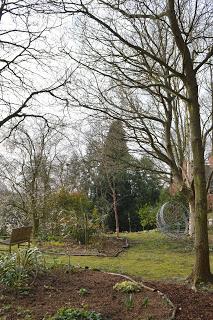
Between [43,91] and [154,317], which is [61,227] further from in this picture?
[154,317]

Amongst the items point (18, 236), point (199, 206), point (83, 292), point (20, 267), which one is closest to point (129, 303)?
point (83, 292)

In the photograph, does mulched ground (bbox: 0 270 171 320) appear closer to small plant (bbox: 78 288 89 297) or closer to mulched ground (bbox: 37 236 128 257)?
small plant (bbox: 78 288 89 297)

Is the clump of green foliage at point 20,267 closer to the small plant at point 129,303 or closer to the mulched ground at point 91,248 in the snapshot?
the small plant at point 129,303

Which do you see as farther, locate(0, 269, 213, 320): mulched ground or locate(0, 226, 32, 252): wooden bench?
locate(0, 226, 32, 252): wooden bench

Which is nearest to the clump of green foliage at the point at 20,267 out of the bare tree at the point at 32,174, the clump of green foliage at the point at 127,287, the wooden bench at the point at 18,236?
the clump of green foliage at the point at 127,287

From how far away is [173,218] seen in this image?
1598cm

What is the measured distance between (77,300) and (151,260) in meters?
4.82

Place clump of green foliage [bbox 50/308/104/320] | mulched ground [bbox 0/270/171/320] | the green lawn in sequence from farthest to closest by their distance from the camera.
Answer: the green lawn < mulched ground [bbox 0/270/171/320] < clump of green foliage [bbox 50/308/104/320]

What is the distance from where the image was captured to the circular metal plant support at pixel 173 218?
1550 cm

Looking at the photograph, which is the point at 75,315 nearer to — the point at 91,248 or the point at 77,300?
the point at 77,300

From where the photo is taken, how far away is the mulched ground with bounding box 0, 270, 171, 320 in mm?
4660

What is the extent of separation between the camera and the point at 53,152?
1848cm

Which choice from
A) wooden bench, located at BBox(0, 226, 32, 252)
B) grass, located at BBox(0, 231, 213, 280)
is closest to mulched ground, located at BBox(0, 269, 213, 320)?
grass, located at BBox(0, 231, 213, 280)

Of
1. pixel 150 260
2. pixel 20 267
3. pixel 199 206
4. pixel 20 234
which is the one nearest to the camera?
pixel 20 267
